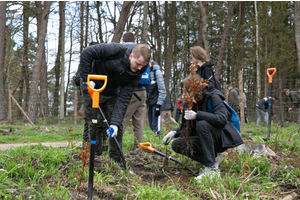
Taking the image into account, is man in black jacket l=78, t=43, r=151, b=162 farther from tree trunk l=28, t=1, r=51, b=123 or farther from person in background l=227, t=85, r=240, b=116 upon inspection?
tree trunk l=28, t=1, r=51, b=123

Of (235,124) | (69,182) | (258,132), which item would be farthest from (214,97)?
(258,132)

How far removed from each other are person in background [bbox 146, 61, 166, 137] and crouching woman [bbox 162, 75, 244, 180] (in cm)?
185

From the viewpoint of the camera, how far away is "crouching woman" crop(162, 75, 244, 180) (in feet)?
9.41

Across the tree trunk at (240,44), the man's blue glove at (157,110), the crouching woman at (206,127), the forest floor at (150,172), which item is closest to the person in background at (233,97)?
the tree trunk at (240,44)

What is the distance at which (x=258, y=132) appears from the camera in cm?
700

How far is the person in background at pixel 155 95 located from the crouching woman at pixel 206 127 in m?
1.85

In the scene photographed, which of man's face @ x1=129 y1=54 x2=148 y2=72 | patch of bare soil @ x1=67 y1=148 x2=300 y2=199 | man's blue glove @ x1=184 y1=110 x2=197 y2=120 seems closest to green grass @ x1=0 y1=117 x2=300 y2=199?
patch of bare soil @ x1=67 y1=148 x2=300 y2=199

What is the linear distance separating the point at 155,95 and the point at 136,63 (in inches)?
92.9

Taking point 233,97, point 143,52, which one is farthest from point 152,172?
point 233,97

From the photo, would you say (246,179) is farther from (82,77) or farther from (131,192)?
(82,77)

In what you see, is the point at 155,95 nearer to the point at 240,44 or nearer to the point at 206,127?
the point at 206,127

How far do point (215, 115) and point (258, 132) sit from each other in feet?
15.8

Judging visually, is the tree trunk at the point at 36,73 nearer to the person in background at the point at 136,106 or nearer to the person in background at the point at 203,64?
the person in background at the point at 136,106

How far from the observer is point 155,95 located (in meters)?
5.14
